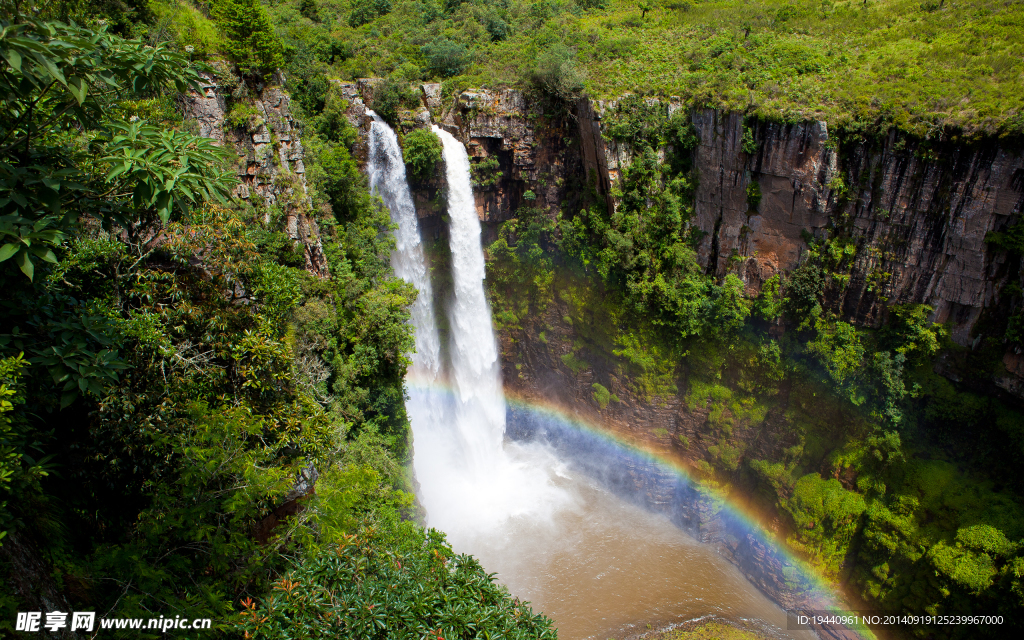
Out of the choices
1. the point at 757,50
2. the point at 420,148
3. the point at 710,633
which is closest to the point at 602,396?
the point at 710,633

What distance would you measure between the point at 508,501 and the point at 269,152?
1643 cm

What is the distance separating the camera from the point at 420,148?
21.3 m

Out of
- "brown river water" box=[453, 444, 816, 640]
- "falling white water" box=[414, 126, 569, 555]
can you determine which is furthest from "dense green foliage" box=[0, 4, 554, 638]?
"falling white water" box=[414, 126, 569, 555]

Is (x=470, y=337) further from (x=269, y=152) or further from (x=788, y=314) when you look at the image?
(x=788, y=314)

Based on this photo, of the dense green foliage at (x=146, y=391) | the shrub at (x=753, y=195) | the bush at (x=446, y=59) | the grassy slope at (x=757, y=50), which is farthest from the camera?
the bush at (x=446, y=59)

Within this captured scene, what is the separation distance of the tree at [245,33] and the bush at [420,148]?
6.54m

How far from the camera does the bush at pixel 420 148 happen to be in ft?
69.6

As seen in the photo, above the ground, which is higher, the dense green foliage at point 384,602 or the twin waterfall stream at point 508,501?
the dense green foliage at point 384,602

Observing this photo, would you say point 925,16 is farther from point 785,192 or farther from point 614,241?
point 614,241

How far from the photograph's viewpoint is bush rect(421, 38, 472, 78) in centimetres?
2366

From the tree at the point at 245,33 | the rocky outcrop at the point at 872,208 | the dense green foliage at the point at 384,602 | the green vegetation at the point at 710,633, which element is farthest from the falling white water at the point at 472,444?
the dense green foliage at the point at 384,602

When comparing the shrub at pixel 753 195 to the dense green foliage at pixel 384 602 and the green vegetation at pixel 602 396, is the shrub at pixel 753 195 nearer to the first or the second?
the green vegetation at pixel 602 396

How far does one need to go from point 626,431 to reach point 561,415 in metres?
3.66

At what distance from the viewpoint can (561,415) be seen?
86.0 ft
